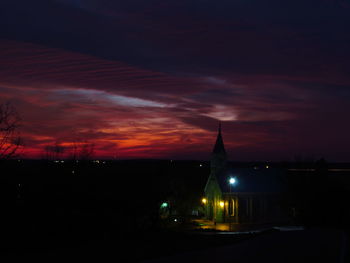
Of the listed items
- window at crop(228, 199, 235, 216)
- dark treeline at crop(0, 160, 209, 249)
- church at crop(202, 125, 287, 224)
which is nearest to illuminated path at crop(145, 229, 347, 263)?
dark treeline at crop(0, 160, 209, 249)

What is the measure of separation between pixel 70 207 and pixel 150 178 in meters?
17.2

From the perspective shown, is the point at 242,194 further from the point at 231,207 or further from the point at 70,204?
the point at 70,204

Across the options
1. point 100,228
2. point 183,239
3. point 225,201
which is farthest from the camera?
point 225,201

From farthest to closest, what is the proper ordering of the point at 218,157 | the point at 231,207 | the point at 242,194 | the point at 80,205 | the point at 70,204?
the point at 218,157 < the point at 242,194 < the point at 231,207 < the point at 80,205 < the point at 70,204

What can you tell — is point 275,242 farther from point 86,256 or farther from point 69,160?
point 69,160

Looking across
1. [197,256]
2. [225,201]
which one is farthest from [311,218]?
[225,201]

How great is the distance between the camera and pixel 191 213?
70188 millimetres

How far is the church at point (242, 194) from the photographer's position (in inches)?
2498

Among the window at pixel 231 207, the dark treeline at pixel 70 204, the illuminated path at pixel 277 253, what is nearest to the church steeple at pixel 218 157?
the window at pixel 231 207

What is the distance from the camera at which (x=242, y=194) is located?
213ft

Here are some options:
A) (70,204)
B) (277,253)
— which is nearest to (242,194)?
(70,204)

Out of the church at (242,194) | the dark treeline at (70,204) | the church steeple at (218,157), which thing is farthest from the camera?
the church steeple at (218,157)

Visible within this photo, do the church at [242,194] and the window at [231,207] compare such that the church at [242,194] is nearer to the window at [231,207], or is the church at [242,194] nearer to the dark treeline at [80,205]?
the window at [231,207]

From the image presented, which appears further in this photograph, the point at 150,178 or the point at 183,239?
the point at 150,178
